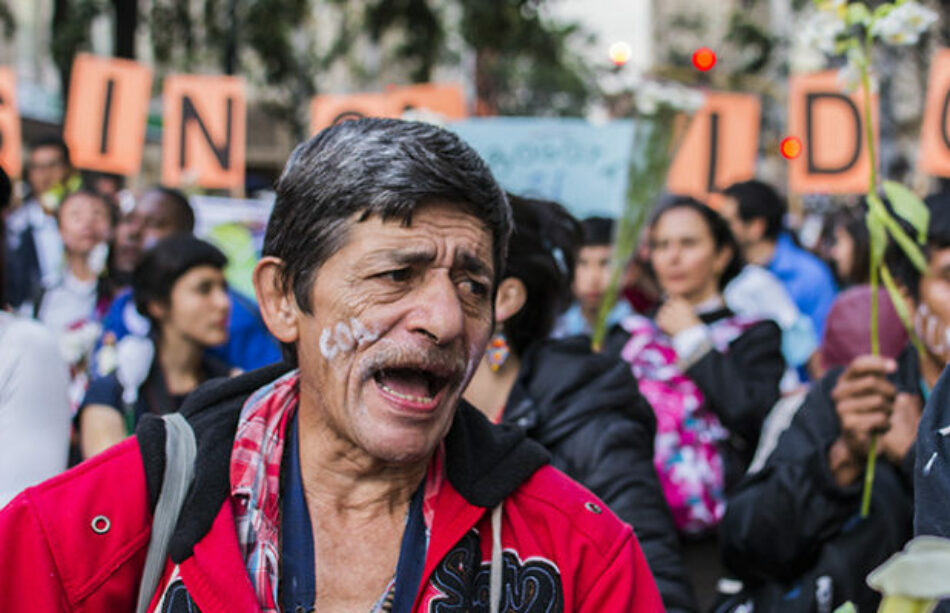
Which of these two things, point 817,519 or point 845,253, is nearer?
point 817,519

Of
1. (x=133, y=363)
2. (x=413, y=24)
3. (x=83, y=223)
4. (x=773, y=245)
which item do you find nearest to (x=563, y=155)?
(x=133, y=363)

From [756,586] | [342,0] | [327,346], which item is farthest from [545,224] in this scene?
[342,0]

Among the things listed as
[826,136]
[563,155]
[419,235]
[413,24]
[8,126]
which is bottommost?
[419,235]

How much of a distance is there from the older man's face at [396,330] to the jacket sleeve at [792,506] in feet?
4.29

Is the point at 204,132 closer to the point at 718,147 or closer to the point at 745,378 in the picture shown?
the point at 718,147

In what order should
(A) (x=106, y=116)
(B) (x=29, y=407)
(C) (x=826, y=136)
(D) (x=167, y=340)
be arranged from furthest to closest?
(A) (x=106, y=116)
(C) (x=826, y=136)
(D) (x=167, y=340)
(B) (x=29, y=407)

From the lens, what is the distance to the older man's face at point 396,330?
5.53ft

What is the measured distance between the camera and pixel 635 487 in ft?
8.00

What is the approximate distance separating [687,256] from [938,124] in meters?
2.50

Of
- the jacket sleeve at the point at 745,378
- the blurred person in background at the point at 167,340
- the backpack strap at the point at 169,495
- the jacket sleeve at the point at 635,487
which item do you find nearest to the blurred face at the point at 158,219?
the blurred person in background at the point at 167,340

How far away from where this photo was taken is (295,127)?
2300cm

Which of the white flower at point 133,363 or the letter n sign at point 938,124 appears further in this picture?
the letter n sign at point 938,124

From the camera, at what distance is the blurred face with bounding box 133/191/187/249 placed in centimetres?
543

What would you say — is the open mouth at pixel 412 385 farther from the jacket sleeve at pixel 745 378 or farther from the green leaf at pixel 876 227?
the jacket sleeve at pixel 745 378
